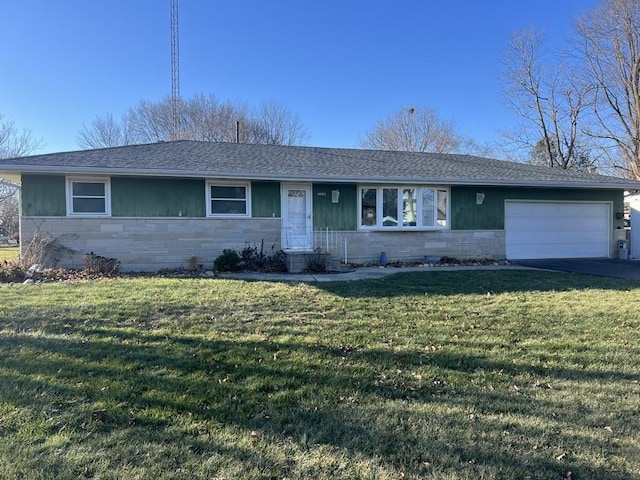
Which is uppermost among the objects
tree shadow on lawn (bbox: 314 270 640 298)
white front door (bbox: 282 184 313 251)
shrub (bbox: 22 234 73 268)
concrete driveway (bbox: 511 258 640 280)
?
white front door (bbox: 282 184 313 251)

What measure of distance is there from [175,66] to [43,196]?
19.7m

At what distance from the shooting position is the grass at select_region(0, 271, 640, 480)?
A: 2.41 meters

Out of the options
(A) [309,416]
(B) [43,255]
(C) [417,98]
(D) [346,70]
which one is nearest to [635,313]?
(A) [309,416]

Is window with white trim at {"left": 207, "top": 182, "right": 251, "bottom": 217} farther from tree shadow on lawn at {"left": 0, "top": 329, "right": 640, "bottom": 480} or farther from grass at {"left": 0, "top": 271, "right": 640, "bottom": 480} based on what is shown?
tree shadow on lawn at {"left": 0, "top": 329, "right": 640, "bottom": 480}

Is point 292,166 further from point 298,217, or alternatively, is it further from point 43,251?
point 43,251

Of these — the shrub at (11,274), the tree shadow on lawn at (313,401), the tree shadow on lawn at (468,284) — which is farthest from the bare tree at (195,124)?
the tree shadow on lawn at (313,401)

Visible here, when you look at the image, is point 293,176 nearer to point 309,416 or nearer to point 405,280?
point 405,280

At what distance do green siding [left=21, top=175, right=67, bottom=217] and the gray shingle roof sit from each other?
506 millimetres

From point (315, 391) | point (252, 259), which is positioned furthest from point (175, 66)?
point (315, 391)

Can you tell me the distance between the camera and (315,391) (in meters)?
3.36

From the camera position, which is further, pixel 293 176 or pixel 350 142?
pixel 350 142

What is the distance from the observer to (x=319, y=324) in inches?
208

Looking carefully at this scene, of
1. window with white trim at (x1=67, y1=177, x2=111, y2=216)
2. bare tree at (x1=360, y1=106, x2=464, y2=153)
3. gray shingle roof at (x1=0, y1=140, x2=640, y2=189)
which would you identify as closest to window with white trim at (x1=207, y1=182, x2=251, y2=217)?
gray shingle roof at (x1=0, y1=140, x2=640, y2=189)

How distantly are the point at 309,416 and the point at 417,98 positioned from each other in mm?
29138
